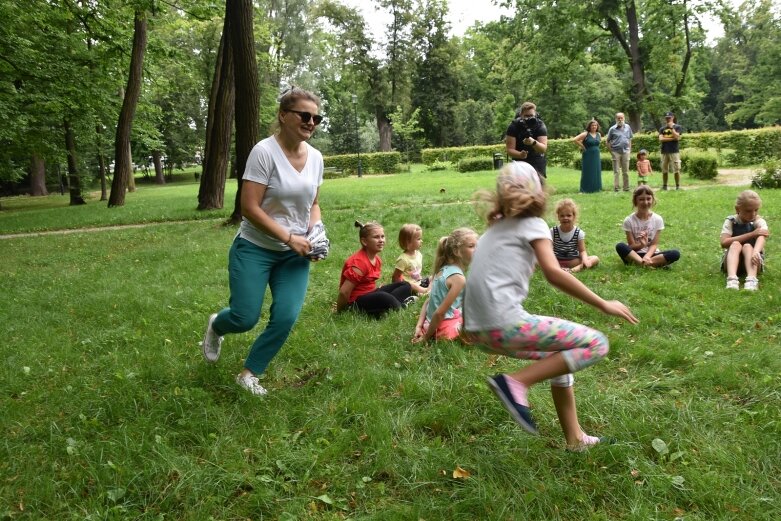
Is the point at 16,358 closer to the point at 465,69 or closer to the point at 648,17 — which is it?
the point at 648,17

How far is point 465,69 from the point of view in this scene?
6047 cm

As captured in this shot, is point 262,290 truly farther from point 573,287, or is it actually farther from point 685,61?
point 685,61

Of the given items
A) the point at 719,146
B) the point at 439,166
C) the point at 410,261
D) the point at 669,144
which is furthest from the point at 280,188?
the point at 439,166

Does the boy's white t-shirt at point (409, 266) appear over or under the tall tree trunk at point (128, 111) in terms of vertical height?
under

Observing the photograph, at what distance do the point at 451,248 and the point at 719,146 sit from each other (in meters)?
27.7

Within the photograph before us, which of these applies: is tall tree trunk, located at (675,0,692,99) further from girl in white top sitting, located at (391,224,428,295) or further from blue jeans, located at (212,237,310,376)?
blue jeans, located at (212,237,310,376)

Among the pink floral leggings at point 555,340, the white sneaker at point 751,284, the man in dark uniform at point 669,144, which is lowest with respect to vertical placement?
the white sneaker at point 751,284

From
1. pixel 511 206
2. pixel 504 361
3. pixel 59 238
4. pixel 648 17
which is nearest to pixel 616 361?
pixel 504 361

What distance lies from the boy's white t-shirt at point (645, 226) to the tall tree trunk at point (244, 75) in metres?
6.98

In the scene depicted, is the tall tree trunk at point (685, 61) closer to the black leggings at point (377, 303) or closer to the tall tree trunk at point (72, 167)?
the tall tree trunk at point (72, 167)

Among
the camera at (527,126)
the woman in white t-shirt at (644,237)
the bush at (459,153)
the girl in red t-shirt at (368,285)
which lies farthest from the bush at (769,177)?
the bush at (459,153)

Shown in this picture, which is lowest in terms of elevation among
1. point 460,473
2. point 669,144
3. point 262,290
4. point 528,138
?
point 460,473

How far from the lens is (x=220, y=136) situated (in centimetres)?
1510

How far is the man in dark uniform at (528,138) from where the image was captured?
9.37m
